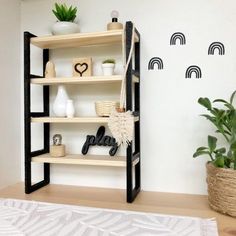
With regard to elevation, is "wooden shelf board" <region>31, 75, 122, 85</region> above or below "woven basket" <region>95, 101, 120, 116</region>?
above

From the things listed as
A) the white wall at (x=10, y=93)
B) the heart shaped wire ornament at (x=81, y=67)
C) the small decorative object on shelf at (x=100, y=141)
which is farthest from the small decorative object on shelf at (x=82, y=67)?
the white wall at (x=10, y=93)

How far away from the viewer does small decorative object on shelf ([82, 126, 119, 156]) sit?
1.41 m

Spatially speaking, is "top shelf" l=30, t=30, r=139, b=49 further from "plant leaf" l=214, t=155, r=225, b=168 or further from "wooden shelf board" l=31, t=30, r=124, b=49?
"plant leaf" l=214, t=155, r=225, b=168

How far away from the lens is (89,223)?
3.09ft

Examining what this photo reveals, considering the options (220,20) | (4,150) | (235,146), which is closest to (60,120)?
(4,150)

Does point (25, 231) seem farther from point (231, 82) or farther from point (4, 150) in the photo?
point (231, 82)

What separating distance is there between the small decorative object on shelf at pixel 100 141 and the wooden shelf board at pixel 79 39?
479 mm

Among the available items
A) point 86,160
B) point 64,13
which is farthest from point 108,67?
point 86,160

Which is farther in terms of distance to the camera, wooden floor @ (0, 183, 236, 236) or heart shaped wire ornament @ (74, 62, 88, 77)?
heart shaped wire ornament @ (74, 62, 88, 77)

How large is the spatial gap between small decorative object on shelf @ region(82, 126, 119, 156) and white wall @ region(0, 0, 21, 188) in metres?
0.46

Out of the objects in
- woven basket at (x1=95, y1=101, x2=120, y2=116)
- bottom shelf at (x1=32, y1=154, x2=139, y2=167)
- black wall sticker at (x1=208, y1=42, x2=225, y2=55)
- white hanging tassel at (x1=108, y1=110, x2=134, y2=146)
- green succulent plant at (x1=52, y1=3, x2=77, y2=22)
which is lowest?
bottom shelf at (x1=32, y1=154, x2=139, y2=167)

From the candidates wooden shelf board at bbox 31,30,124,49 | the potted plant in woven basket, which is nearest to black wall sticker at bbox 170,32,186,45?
wooden shelf board at bbox 31,30,124,49

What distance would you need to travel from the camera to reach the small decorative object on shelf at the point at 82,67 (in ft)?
4.48

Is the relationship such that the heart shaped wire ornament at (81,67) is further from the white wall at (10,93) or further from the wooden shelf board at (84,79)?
the white wall at (10,93)
